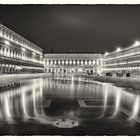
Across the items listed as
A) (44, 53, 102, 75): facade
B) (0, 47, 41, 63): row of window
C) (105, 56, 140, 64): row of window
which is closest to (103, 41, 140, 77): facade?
(105, 56, 140, 64): row of window

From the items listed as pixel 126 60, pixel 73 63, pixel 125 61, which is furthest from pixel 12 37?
pixel 73 63

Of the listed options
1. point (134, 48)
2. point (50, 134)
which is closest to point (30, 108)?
point (50, 134)

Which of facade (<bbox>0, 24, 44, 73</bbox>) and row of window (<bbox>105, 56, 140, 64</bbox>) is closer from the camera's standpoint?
facade (<bbox>0, 24, 44, 73</bbox>)

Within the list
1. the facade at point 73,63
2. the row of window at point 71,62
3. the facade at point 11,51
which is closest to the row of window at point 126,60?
the facade at point 73,63

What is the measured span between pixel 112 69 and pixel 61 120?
137 m

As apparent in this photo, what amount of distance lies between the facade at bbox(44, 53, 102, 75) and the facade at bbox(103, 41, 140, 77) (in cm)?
1133

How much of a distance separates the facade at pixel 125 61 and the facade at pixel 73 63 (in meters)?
11.3

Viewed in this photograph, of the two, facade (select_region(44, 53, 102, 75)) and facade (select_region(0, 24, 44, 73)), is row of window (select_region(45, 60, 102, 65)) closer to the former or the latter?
facade (select_region(44, 53, 102, 75))

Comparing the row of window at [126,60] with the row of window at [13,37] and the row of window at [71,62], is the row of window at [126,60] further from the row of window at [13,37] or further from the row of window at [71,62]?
the row of window at [13,37]

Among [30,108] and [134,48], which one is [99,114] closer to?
[30,108]

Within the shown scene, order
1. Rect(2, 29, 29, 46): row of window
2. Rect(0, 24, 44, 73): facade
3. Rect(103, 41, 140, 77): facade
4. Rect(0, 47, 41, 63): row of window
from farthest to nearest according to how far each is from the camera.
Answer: Rect(103, 41, 140, 77): facade
Rect(2, 29, 29, 46): row of window
Rect(0, 47, 41, 63): row of window
Rect(0, 24, 44, 73): facade

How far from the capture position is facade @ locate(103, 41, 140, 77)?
325 ft

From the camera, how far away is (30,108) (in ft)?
51.2

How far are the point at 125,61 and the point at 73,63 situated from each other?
6756cm
